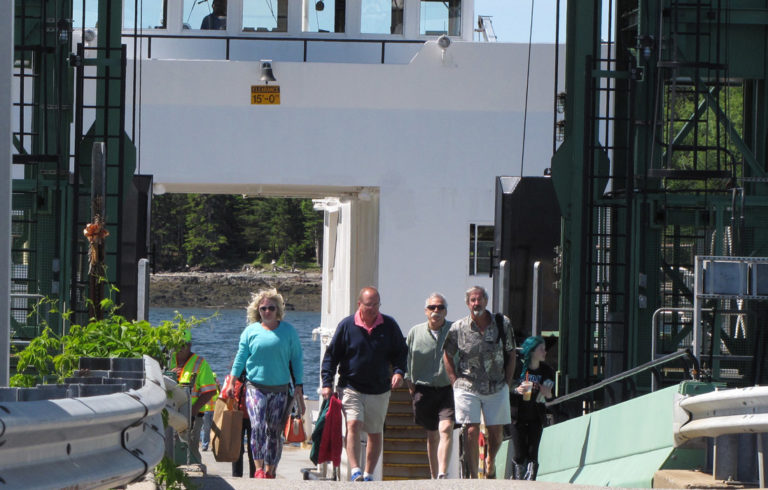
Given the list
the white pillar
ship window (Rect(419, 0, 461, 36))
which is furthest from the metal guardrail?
ship window (Rect(419, 0, 461, 36))

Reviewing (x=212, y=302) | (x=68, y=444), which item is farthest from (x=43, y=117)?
(x=212, y=302)

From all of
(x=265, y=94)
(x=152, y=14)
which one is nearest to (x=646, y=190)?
(x=265, y=94)

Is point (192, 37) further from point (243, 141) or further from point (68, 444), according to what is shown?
point (68, 444)

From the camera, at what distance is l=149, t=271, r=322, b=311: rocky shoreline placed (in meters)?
109

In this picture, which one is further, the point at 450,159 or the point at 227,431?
the point at 450,159

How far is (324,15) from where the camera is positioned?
19.9 metres

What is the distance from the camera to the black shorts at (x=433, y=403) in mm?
10914

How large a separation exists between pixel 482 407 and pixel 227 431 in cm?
213

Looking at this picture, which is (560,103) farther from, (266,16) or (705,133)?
(266,16)

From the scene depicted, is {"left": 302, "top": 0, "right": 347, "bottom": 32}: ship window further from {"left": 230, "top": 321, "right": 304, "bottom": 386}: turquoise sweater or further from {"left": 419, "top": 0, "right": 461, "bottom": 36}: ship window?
{"left": 230, "top": 321, "right": 304, "bottom": 386}: turquoise sweater

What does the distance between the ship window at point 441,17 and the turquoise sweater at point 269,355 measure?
1027 centimetres

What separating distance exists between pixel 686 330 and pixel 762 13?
3188mm

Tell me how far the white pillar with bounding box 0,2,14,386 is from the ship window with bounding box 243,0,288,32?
13958mm

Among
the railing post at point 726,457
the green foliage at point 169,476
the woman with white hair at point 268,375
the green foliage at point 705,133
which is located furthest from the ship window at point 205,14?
the green foliage at point 169,476
